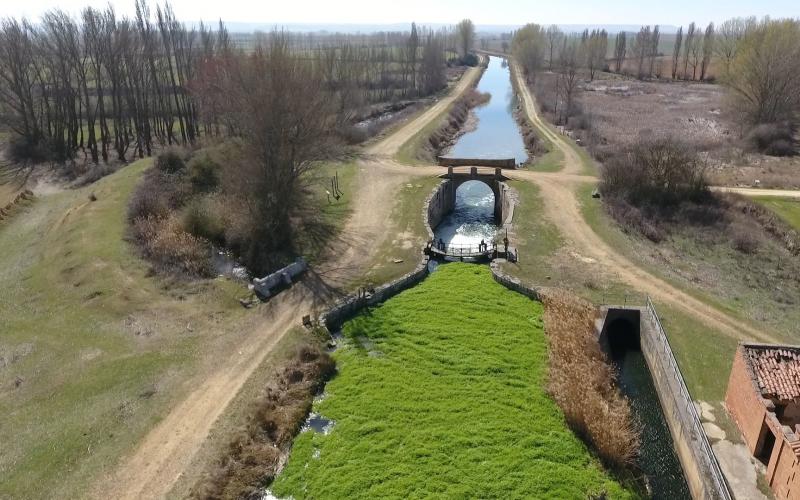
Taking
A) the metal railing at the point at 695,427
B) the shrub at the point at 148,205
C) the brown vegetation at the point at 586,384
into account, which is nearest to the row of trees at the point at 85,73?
the shrub at the point at 148,205

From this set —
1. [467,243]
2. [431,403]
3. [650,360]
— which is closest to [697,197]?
[467,243]

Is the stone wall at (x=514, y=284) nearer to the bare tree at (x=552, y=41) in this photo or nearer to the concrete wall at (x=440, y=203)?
the concrete wall at (x=440, y=203)

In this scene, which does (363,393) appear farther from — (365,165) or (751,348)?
(365,165)

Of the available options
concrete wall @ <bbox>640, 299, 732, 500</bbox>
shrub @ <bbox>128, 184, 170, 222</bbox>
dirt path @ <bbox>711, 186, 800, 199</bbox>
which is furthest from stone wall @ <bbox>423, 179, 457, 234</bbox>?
dirt path @ <bbox>711, 186, 800, 199</bbox>

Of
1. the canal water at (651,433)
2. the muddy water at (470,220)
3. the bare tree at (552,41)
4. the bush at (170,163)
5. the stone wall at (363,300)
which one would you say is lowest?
the canal water at (651,433)

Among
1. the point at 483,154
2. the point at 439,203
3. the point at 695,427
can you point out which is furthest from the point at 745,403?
the point at 483,154

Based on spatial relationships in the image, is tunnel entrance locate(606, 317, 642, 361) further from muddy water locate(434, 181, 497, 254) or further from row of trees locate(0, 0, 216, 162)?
row of trees locate(0, 0, 216, 162)

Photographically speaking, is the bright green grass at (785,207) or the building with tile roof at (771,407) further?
the bright green grass at (785,207)

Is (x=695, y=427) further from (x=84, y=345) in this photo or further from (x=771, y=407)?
(x=84, y=345)
